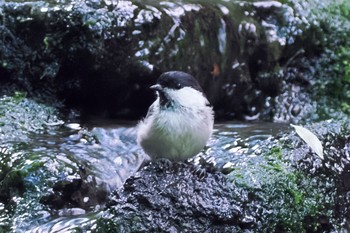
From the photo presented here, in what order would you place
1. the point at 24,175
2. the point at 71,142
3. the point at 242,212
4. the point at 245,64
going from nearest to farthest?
the point at 242,212, the point at 24,175, the point at 71,142, the point at 245,64

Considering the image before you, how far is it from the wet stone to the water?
301 millimetres

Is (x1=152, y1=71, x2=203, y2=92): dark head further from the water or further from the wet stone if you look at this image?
the water

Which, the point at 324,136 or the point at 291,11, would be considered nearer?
the point at 324,136

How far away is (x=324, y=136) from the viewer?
19.7ft

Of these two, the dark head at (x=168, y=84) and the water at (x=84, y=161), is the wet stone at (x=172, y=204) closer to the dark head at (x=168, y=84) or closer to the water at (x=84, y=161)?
the water at (x=84, y=161)

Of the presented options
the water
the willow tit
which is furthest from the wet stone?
the water

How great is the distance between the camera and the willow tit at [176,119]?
15.9 feet

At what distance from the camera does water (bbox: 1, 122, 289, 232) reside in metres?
5.25

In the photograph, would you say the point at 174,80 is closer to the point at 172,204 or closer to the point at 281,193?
the point at 172,204

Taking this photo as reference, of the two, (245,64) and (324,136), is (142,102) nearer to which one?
(245,64)

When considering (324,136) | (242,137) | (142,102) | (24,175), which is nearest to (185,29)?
(142,102)

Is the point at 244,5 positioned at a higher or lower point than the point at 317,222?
higher

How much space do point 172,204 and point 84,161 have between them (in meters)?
1.71

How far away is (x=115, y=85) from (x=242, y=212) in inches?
117
